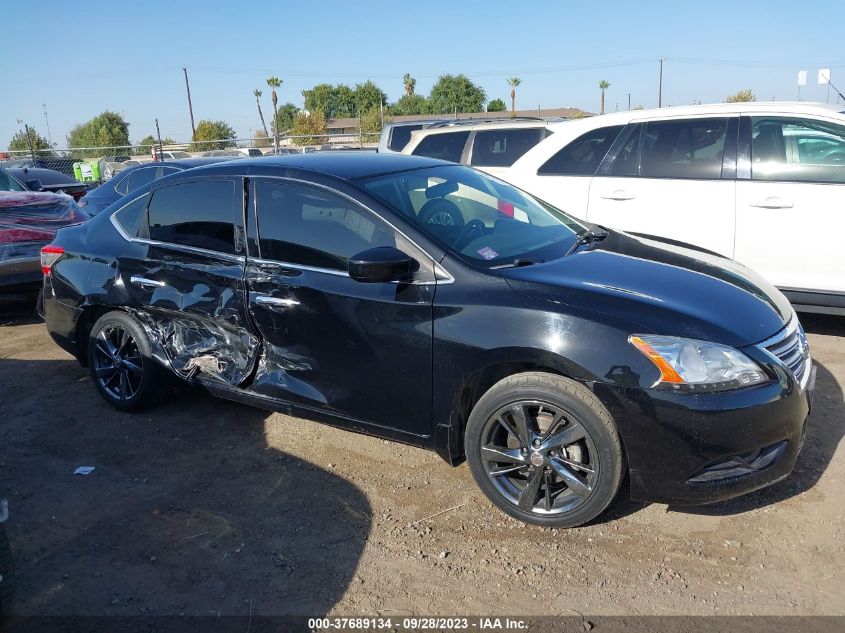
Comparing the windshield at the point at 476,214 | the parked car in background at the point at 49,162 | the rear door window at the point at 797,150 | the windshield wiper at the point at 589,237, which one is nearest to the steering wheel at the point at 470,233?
the windshield at the point at 476,214

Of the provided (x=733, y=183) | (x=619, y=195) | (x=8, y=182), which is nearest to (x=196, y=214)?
(x=619, y=195)

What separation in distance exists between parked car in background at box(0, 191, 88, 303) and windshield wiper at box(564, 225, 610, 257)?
574 cm

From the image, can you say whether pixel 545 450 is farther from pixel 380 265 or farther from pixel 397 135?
pixel 397 135

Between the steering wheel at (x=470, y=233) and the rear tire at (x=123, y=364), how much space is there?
2.25 meters

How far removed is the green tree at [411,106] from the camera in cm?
7756

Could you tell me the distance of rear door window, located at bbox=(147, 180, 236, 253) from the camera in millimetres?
4224

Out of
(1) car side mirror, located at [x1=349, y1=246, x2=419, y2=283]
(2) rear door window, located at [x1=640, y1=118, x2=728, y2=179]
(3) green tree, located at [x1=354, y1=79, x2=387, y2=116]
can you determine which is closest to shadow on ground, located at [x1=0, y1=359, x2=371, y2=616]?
(1) car side mirror, located at [x1=349, y1=246, x2=419, y2=283]

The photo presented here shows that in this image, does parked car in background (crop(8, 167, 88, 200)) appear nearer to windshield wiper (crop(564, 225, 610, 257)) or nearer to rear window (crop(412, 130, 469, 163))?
rear window (crop(412, 130, 469, 163))

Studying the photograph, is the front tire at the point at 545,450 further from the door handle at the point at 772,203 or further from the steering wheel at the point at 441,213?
the door handle at the point at 772,203

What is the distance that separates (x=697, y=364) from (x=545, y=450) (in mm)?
763

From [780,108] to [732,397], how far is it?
3.57 m

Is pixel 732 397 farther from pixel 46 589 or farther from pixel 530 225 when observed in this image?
pixel 46 589

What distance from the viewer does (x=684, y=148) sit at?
5941 mm

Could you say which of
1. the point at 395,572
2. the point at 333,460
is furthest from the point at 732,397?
the point at 333,460
